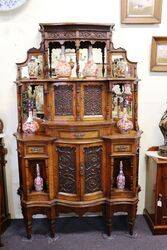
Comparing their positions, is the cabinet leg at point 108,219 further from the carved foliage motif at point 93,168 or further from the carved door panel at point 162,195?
the carved door panel at point 162,195

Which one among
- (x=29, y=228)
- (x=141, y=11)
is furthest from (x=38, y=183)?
(x=141, y=11)

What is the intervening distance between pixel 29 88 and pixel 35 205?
997 millimetres

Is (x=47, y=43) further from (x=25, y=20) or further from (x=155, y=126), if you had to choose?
(x=155, y=126)

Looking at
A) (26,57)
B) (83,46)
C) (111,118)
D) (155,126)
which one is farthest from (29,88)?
(155,126)

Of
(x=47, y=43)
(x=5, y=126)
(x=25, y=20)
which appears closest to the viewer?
(x=47, y=43)

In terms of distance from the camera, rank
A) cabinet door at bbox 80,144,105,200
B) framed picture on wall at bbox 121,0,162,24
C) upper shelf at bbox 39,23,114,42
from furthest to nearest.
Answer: framed picture on wall at bbox 121,0,162,24 < cabinet door at bbox 80,144,105,200 < upper shelf at bbox 39,23,114,42

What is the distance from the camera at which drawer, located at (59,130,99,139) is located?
92.5 inches

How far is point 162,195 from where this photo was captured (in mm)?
2535

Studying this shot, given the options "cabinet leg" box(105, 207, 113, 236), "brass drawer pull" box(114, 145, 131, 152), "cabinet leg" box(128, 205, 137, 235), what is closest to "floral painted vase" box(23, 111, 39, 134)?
"brass drawer pull" box(114, 145, 131, 152)

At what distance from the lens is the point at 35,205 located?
2477mm

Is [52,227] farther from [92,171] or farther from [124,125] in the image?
[124,125]

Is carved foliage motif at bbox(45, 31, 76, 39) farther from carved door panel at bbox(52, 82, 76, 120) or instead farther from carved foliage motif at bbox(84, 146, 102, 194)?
carved foliage motif at bbox(84, 146, 102, 194)

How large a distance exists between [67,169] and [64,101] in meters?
0.57

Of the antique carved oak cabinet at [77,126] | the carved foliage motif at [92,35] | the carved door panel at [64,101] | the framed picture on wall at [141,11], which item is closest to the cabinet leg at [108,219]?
the antique carved oak cabinet at [77,126]
